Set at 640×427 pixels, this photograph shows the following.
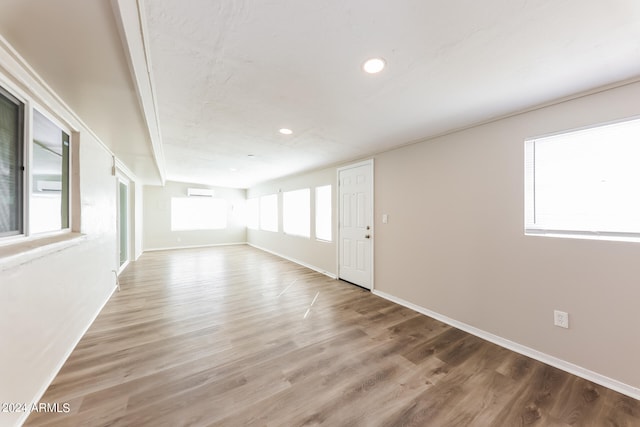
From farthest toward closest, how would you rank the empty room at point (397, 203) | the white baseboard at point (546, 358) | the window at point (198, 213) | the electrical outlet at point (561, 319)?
the window at point (198, 213) < the electrical outlet at point (561, 319) < the white baseboard at point (546, 358) < the empty room at point (397, 203)

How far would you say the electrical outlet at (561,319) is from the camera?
192 cm

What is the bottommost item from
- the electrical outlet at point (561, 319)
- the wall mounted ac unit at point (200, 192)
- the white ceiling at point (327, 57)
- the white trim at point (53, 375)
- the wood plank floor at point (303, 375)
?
the wood plank floor at point (303, 375)

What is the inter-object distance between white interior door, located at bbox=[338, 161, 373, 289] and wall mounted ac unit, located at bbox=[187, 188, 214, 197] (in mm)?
5695

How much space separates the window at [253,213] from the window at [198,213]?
856 millimetres

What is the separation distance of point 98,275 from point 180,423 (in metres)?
2.58

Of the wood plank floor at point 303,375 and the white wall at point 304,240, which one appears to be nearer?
the wood plank floor at point 303,375

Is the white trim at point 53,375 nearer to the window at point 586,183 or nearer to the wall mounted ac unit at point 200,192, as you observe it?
the window at point 586,183

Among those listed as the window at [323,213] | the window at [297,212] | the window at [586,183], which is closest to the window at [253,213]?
the window at [297,212]

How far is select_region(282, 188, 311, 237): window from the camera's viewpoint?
542 centimetres

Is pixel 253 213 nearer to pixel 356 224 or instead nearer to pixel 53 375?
pixel 356 224

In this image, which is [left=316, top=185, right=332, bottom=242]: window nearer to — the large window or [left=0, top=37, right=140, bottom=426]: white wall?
[left=0, top=37, right=140, bottom=426]: white wall

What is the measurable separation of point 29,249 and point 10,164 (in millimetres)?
569

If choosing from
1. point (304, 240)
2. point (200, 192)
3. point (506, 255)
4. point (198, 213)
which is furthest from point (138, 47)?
point (198, 213)

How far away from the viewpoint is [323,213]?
16.1 ft
